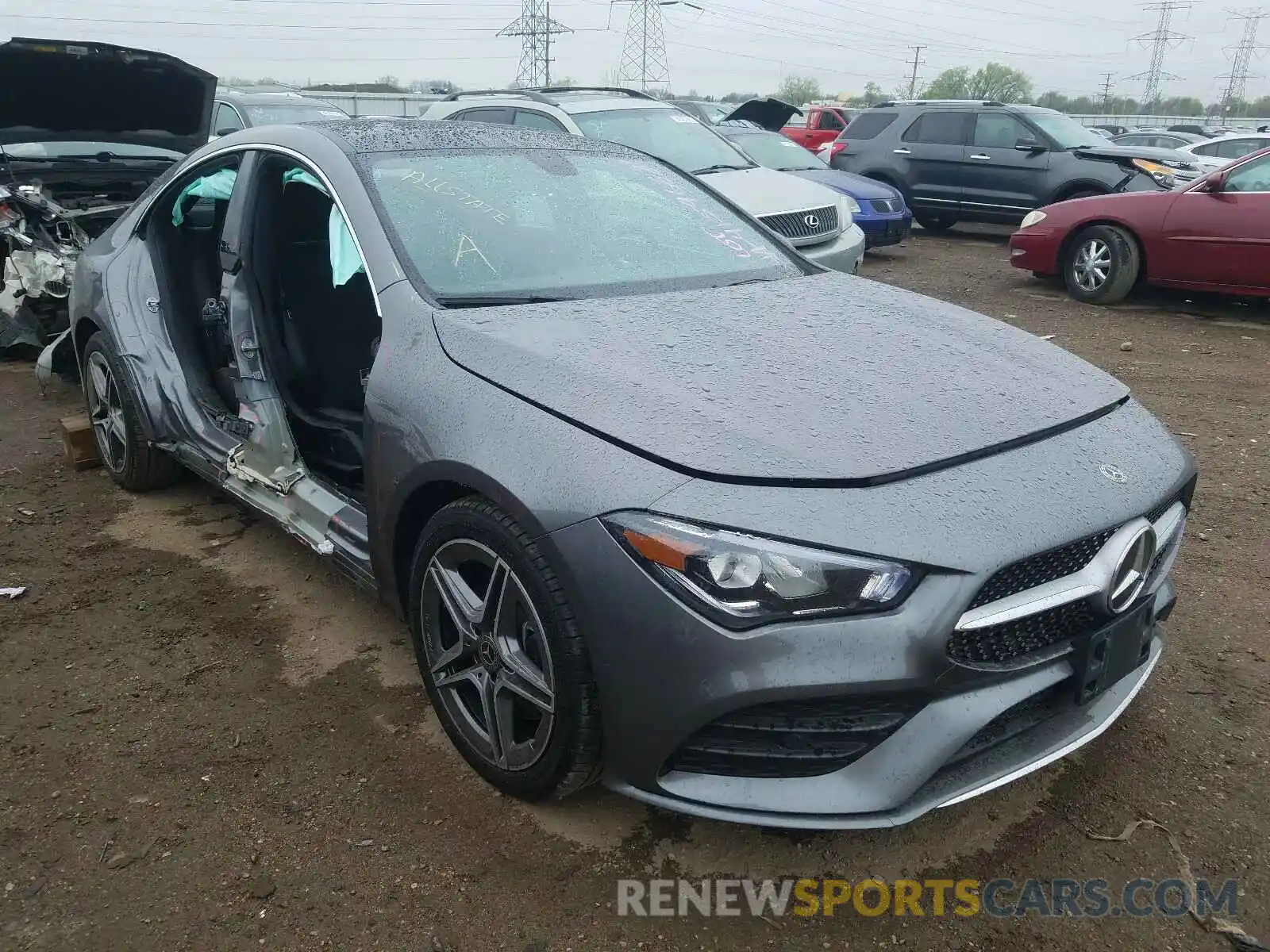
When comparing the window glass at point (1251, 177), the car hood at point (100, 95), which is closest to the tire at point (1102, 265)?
the window glass at point (1251, 177)

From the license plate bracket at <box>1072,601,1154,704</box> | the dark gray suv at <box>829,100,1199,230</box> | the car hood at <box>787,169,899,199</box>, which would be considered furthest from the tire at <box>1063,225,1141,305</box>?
the license plate bracket at <box>1072,601,1154,704</box>

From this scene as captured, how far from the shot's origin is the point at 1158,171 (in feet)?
36.2

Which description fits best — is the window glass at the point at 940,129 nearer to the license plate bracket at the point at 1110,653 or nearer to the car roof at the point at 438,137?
the car roof at the point at 438,137

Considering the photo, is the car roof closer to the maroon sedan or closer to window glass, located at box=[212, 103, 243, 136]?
the maroon sedan

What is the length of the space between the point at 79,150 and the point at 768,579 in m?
6.04

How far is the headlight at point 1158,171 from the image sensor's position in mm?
10820

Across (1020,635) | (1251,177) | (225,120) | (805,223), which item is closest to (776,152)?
(805,223)

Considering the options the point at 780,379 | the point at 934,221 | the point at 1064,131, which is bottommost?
the point at 934,221

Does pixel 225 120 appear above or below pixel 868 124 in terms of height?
below

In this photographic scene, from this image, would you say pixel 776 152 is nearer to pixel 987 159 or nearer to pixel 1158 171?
pixel 987 159

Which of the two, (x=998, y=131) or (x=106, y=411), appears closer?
(x=106, y=411)

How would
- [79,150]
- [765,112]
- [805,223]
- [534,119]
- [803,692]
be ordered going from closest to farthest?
[803,692], [79,150], [805,223], [534,119], [765,112]

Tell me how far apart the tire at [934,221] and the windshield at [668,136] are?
5142 millimetres

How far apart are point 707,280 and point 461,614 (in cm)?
132
